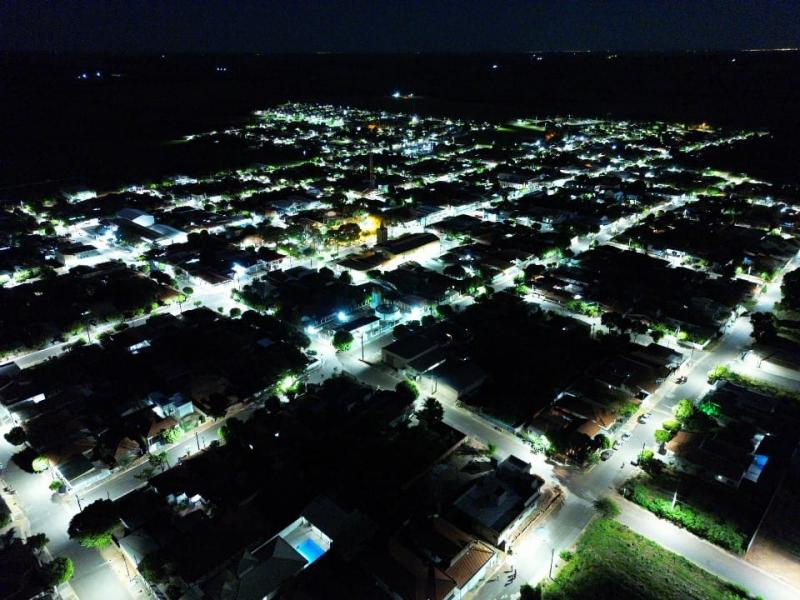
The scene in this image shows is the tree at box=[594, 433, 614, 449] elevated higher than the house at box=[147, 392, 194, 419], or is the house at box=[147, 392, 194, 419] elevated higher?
the tree at box=[594, 433, 614, 449]

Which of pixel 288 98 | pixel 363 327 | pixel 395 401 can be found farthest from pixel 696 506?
pixel 288 98

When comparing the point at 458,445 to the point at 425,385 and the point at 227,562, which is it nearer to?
the point at 425,385

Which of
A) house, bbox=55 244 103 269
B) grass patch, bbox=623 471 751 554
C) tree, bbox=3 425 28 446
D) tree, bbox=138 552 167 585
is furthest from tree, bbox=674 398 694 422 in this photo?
house, bbox=55 244 103 269

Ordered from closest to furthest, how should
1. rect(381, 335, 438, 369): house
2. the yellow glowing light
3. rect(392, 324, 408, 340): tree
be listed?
rect(381, 335, 438, 369): house → rect(392, 324, 408, 340): tree → the yellow glowing light

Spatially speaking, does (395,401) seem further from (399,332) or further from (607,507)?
(607,507)

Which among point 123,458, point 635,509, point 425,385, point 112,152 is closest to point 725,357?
point 635,509

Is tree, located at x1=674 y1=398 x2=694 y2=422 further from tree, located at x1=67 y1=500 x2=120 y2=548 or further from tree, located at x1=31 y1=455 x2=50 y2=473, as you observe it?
tree, located at x1=31 y1=455 x2=50 y2=473

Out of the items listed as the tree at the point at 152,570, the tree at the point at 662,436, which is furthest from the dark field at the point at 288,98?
the tree at the point at 152,570
